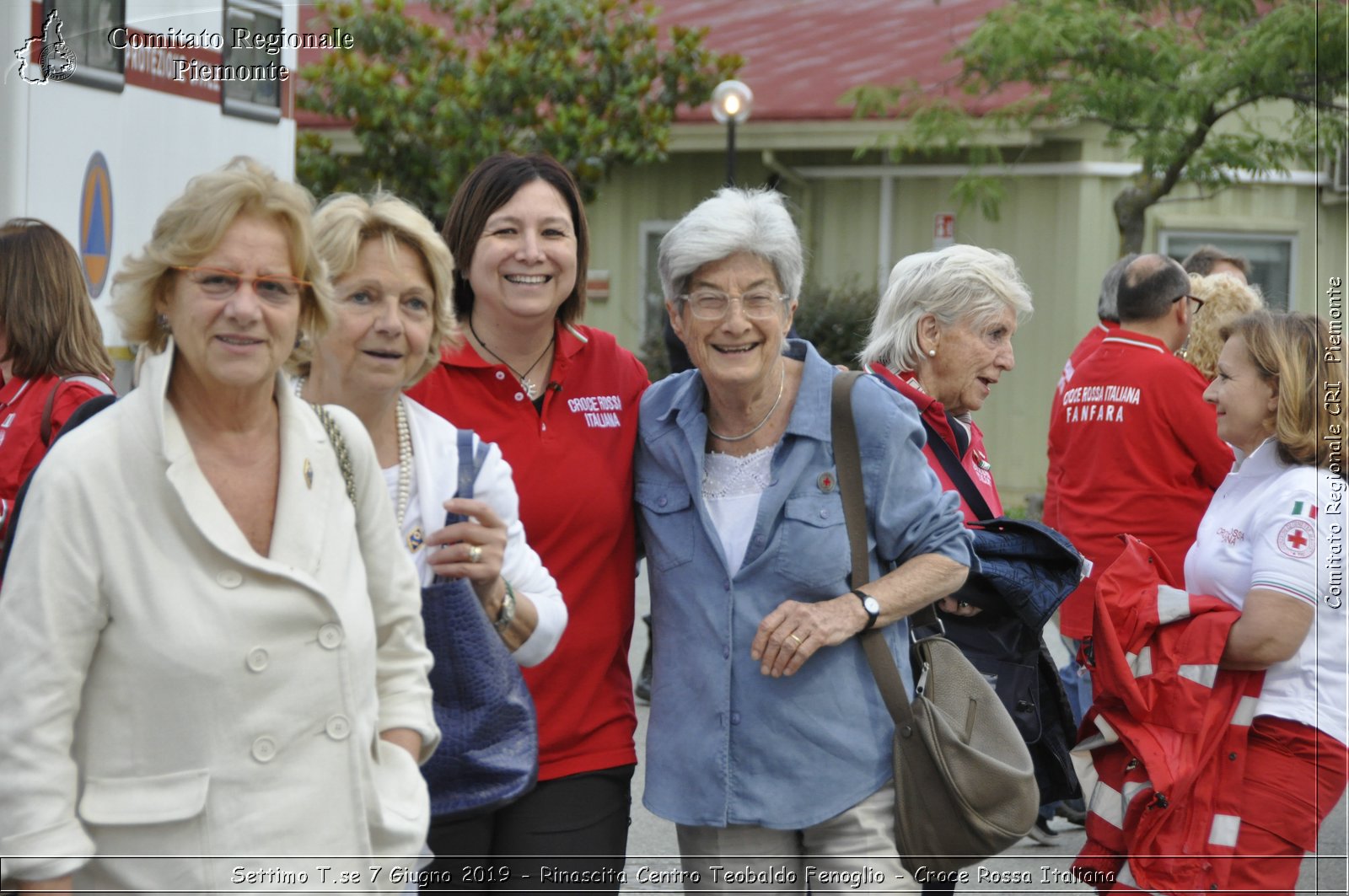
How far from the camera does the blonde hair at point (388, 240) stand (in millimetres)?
2990

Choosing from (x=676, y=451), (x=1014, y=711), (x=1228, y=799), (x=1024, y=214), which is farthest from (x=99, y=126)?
(x=1024, y=214)

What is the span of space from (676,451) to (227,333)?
1262 mm

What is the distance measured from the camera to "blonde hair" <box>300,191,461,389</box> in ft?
9.81

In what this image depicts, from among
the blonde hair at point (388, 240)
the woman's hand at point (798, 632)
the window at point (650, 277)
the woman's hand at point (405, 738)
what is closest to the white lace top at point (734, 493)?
the woman's hand at point (798, 632)

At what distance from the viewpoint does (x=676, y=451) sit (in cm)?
345

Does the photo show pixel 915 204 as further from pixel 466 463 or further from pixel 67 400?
pixel 466 463

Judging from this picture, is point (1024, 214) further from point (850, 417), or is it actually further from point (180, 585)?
point (180, 585)

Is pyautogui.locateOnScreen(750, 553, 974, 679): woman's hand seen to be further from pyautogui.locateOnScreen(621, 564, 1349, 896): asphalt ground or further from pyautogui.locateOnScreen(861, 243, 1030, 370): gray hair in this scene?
pyautogui.locateOnScreen(621, 564, 1349, 896): asphalt ground

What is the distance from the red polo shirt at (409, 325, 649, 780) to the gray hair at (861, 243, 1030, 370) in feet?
4.07

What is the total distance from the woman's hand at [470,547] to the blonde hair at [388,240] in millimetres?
348

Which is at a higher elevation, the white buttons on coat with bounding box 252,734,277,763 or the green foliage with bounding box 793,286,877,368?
the green foliage with bounding box 793,286,877,368

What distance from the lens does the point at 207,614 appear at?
91.3 inches

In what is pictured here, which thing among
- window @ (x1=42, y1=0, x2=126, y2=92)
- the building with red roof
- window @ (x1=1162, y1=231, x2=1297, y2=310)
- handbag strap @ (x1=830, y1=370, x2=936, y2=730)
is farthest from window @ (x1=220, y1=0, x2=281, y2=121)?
window @ (x1=1162, y1=231, x2=1297, y2=310)

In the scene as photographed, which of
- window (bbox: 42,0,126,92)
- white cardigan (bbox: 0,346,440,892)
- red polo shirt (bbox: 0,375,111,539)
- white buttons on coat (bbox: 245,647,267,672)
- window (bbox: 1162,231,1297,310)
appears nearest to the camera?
white cardigan (bbox: 0,346,440,892)
